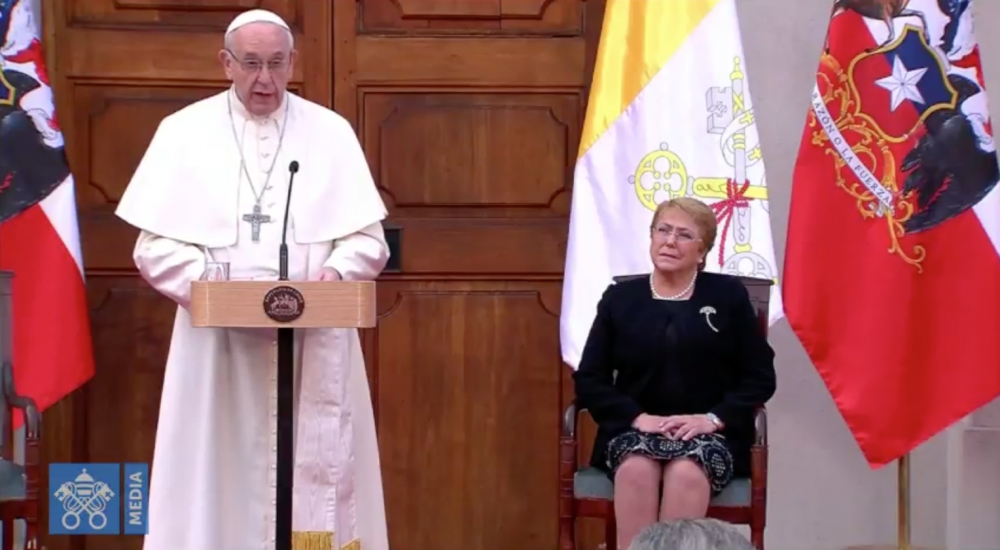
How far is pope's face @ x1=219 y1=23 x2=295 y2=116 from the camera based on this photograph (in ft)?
13.2

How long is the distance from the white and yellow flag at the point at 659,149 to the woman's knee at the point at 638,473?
0.89 m

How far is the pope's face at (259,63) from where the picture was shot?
4.02 metres

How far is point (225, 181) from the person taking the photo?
422 cm

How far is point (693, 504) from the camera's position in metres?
4.08

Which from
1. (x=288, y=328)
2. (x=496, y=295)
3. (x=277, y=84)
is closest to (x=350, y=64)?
(x=496, y=295)

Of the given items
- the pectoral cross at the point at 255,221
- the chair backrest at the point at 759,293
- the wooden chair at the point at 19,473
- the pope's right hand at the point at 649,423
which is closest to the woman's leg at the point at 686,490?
the pope's right hand at the point at 649,423

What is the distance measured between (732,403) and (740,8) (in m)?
1.93

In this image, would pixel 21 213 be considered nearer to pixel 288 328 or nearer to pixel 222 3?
pixel 222 3

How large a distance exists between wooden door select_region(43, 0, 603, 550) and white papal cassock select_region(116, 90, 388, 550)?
48.0 inches

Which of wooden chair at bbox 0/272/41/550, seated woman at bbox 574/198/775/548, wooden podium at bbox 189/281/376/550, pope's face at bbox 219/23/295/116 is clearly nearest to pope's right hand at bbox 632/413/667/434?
seated woman at bbox 574/198/775/548

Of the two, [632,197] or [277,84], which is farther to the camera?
[632,197]

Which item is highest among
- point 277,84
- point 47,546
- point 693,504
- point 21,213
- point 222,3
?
point 222,3

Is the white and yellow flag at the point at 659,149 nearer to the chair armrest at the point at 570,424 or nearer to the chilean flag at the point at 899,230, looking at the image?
the chilean flag at the point at 899,230

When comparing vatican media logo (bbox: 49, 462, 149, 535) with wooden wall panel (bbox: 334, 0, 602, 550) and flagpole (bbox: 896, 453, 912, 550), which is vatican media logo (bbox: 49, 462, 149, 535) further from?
flagpole (bbox: 896, 453, 912, 550)
